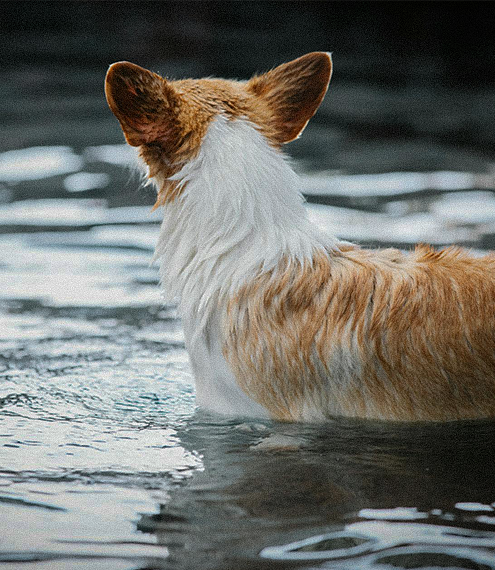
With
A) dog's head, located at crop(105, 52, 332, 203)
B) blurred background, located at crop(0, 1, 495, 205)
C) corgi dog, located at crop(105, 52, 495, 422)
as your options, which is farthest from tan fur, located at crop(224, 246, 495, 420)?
blurred background, located at crop(0, 1, 495, 205)

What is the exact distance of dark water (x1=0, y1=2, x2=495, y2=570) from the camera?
279 centimetres

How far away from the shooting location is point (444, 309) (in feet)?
11.4

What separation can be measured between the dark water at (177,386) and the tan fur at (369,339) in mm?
124

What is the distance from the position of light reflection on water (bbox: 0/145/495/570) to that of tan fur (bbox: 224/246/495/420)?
0.39 feet

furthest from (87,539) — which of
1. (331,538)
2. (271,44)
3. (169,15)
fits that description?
(169,15)

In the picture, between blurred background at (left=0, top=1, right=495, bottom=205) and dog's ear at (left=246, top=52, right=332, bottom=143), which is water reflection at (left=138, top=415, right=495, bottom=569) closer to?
dog's ear at (left=246, top=52, right=332, bottom=143)

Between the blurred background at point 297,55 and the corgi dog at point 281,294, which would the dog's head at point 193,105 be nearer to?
the corgi dog at point 281,294

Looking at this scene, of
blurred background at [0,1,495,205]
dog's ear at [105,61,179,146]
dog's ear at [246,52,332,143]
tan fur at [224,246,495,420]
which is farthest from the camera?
blurred background at [0,1,495,205]

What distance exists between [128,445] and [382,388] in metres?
0.93

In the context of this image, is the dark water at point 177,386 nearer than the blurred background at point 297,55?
Yes

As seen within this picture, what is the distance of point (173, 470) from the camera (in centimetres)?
329

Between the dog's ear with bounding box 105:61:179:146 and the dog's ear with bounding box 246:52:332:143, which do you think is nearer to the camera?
the dog's ear with bounding box 105:61:179:146

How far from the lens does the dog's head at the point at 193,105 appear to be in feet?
11.1

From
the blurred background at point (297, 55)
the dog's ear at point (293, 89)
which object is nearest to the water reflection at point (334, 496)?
the dog's ear at point (293, 89)
